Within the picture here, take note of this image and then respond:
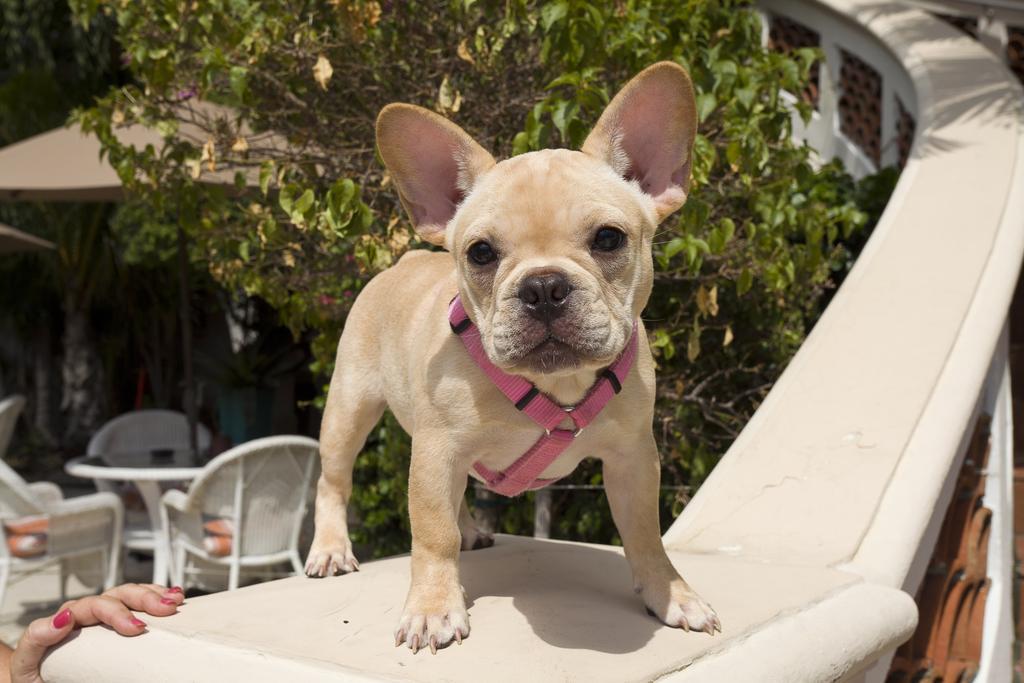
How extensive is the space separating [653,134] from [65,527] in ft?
17.2

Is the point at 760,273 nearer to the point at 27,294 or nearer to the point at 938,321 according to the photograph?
the point at 938,321

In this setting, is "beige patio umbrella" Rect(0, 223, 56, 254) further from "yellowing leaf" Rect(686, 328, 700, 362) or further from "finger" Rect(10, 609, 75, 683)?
"finger" Rect(10, 609, 75, 683)

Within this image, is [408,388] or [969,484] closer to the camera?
[408,388]

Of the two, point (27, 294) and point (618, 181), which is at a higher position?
point (618, 181)

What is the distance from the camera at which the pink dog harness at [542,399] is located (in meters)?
2.00

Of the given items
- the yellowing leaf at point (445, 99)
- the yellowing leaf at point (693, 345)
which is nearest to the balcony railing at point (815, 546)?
the yellowing leaf at point (693, 345)

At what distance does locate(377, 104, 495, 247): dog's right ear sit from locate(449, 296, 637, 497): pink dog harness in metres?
0.20

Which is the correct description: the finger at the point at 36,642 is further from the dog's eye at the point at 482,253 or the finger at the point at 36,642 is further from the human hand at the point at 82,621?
the dog's eye at the point at 482,253

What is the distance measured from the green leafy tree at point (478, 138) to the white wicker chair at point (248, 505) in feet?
3.75

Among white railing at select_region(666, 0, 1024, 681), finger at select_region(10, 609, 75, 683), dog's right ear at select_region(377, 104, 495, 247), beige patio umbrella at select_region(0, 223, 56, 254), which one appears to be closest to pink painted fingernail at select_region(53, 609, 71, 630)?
finger at select_region(10, 609, 75, 683)

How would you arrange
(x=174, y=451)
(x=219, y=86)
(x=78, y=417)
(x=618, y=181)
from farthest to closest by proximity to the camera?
1. (x=78, y=417)
2. (x=174, y=451)
3. (x=219, y=86)
4. (x=618, y=181)

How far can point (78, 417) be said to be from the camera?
14133 mm

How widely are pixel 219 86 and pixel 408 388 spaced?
2672 mm

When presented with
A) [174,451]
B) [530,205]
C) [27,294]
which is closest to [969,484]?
[530,205]
